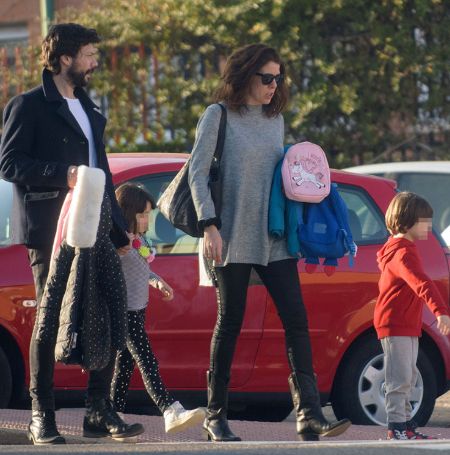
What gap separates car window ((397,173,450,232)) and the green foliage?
3.59 m

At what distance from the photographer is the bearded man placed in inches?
256

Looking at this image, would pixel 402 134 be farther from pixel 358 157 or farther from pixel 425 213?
pixel 425 213

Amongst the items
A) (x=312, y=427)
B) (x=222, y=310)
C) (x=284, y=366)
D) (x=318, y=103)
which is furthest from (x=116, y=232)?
(x=318, y=103)

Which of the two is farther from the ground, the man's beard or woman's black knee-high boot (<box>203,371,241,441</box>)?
the man's beard

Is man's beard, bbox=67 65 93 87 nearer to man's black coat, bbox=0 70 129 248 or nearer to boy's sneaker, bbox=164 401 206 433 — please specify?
man's black coat, bbox=0 70 129 248

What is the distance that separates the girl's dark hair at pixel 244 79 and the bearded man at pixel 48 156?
583mm

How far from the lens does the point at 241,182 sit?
21.8ft

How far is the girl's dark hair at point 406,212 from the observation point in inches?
289

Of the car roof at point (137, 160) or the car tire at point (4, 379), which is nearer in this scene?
the car tire at point (4, 379)

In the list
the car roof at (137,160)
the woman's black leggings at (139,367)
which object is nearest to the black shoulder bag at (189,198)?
the woman's black leggings at (139,367)

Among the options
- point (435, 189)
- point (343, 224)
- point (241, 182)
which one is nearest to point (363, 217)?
point (343, 224)

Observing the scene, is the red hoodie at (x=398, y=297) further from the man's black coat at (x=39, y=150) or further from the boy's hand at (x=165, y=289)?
the man's black coat at (x=39, y=150)

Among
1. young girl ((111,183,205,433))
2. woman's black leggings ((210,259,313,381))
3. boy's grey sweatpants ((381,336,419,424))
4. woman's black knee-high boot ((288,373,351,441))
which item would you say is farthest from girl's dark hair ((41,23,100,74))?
boy's grey sweatpants ((381,336,419,424))

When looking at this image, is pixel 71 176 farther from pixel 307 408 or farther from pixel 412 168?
pixel 412 168
